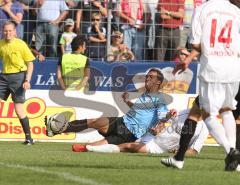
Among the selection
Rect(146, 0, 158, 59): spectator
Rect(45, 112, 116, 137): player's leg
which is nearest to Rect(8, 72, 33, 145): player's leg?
Rect(45, 112, 116, 137): player's leg

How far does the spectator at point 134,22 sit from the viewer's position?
19594mm

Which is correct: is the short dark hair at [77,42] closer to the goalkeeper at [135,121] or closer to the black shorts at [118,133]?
the goalkeeper at [135,121]

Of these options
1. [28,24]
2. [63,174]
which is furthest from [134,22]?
[63,174]

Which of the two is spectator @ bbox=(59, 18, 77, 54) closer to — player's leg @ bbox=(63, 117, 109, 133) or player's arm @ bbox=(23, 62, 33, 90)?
player's arm @ bbox=(23, 62, 33, 90)

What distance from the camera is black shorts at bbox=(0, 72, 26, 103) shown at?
54.6 ft

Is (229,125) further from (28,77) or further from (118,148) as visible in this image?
(28,77)

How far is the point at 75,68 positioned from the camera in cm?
1873

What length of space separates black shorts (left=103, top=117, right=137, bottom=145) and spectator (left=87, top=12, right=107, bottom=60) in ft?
16.3

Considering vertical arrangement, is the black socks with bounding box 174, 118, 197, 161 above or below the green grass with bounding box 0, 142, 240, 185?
above

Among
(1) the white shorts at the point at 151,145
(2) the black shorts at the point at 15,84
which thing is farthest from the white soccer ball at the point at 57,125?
(2) the black shorts at the point at 15,84

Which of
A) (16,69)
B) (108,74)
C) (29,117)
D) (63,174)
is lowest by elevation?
(29,117)

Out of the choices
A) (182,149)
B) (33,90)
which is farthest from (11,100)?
(182,149)

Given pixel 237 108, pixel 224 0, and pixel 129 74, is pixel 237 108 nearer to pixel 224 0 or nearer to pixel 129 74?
pixel 224 0

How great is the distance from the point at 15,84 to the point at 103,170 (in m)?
6.55
